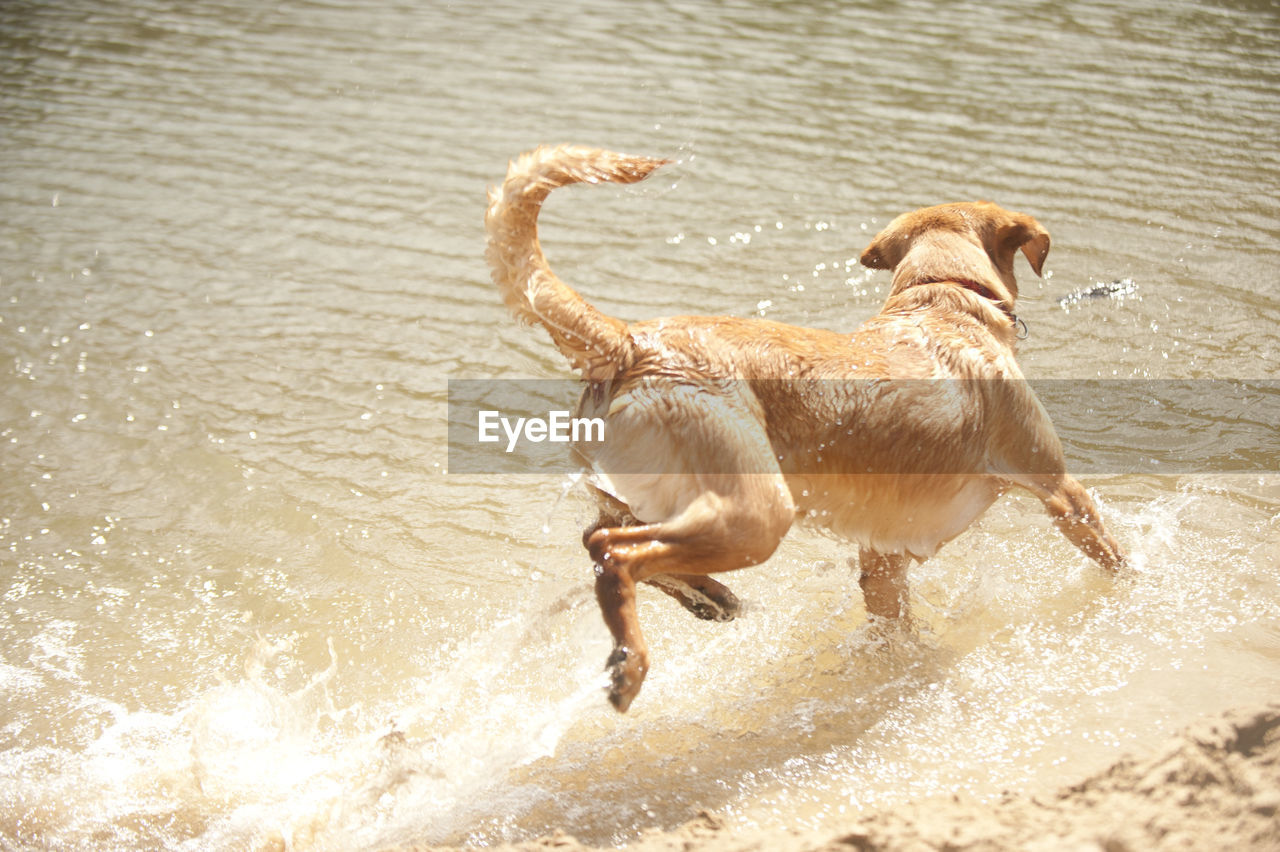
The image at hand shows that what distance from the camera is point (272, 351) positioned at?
19.6ft

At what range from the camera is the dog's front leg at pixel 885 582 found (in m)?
3.89

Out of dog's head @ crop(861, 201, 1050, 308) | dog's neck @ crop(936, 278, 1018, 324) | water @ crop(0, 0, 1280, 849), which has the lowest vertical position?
water @ crop(0, 0, 1280, 849)

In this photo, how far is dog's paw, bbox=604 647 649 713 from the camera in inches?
112

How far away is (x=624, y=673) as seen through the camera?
9.34 ft

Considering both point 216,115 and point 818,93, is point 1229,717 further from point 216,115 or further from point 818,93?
point 216,115

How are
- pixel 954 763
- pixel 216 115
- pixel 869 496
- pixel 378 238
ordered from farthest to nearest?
pixel 216 115 → pixel 378 238 → pixel 869 496 → pixel 954 763

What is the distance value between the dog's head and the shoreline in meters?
1.74

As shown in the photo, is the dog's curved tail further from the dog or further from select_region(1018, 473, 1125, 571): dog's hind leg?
select_region(1018, 473, 1125, 571): dog's hind leg

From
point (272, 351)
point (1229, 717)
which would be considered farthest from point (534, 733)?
point (272, 351)

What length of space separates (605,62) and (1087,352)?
20.0ft

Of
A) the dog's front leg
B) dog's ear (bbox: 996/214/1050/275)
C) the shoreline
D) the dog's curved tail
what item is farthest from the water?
dog's ear (bbox: 996/214/1050/275)

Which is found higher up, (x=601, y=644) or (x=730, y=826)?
(x=601, y=644)

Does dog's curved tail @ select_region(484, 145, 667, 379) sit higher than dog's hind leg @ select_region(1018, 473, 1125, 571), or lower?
higher

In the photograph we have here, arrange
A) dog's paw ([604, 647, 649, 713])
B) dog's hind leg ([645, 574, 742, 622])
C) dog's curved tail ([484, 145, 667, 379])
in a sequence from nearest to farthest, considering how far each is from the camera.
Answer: dog's paw ([604, 647, 649, 713]), dog's curved tail ([484, 145, 667, 379]), dog's hind leg ([645, 574, 742, 622])
